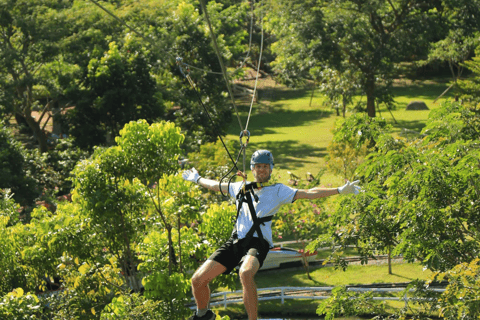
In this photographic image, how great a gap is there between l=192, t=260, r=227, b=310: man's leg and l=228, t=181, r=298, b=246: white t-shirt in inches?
16.5

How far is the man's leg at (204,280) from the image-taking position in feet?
20.4

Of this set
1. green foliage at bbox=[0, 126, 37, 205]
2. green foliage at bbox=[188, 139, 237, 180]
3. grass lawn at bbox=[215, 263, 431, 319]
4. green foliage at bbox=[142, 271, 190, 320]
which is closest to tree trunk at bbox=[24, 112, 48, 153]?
green foliage at bbox=[0, 126, 37, 205]

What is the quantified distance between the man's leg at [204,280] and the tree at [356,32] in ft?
81.1

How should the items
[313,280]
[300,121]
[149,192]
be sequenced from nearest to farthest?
[149,192]
[313,280]
[300,121]

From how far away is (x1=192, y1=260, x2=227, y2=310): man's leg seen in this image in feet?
20.4

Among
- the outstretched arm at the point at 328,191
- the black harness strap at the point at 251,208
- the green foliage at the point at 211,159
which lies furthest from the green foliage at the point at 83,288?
the green foliage at the point at 211,159

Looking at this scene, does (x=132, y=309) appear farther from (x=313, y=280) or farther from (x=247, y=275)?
(x=313, y=280)

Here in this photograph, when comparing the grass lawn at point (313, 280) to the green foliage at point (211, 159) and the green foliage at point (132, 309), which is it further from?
the green foliage at point (132, 309)

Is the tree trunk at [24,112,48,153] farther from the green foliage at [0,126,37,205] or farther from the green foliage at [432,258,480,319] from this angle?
the green foliage at [432,258,480,319]

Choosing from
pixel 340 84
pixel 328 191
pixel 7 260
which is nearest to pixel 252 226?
pixel 328 191

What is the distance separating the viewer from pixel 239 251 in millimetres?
6488

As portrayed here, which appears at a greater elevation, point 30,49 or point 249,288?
point 30,49

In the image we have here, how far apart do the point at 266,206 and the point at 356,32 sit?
25.2 meters

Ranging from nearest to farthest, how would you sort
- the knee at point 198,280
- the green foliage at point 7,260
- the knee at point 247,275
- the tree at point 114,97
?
the knee at point 247,275 → the knee at point 198,280 → the green foliage at point 7,260 → the tree at point 114,97
